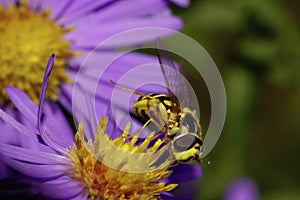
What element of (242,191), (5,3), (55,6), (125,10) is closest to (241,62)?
(242,191)

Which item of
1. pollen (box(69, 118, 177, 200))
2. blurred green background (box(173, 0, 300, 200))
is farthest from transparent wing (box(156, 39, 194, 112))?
blurred green background (box(173, 0, 300, 200))

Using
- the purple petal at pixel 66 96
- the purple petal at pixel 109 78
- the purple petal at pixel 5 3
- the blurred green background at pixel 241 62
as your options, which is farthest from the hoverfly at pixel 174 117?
the blurred green background at pixel 241 62

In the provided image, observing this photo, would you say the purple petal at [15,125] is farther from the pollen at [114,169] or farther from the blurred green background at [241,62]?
the blurred green background at [241,62]

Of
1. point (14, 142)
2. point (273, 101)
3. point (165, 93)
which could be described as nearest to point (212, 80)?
point (165, 93)

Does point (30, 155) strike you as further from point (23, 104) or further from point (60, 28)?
point (60, 28)

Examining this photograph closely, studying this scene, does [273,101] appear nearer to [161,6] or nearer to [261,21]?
[261,21]

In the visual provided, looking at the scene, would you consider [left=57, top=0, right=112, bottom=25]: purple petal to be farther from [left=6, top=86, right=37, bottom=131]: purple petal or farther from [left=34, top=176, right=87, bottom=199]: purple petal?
[left=34, top=176, right=87, bottom=199]: purple petal
